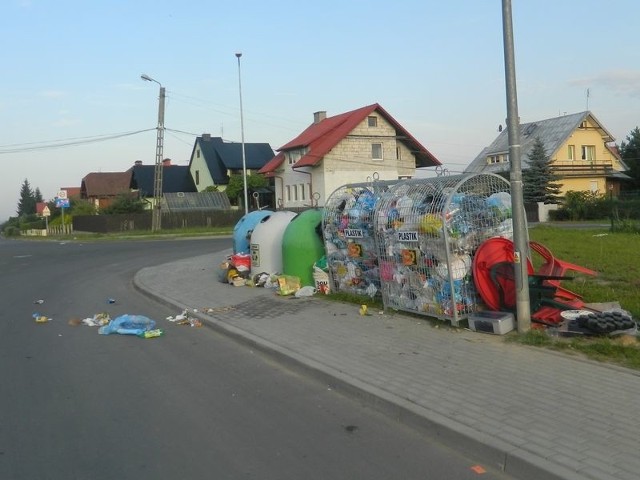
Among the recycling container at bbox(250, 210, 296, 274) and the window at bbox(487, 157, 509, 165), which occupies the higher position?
the window at bbox(487, 157, 509, 165)

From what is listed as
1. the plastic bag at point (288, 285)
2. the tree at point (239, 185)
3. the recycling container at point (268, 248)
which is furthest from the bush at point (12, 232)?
the plastic bag at point (288, 285)

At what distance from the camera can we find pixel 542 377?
609 cm

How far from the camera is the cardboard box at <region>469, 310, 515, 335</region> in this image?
7848 mm

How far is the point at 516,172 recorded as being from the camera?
7.78 m

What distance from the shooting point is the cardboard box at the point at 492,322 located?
7.85 meters

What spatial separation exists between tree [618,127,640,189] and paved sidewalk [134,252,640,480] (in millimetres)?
62770

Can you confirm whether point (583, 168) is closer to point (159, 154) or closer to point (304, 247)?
point (159, 154)

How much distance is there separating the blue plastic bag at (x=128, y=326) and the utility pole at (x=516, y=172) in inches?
Result: 222

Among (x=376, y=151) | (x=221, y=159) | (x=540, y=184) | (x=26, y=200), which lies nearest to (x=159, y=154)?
(x=376, y=151)

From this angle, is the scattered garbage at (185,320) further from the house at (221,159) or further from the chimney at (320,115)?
the house at (221,159)

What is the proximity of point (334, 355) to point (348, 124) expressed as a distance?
43692mm

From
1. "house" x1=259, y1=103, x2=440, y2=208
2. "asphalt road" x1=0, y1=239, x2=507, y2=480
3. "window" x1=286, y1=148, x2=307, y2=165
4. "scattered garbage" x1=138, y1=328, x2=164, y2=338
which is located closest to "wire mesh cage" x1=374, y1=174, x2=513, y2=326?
"asphalt road" x1=0, y1=239, x2=507, y2=480

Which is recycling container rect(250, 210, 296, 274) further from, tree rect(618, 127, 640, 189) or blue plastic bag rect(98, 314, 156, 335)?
tree rect(618, 127, 640, 189)

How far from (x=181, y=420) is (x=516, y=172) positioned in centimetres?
481
